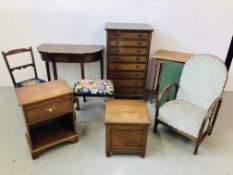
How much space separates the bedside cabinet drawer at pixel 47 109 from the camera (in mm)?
1696

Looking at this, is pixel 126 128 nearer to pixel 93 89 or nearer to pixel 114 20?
pixel 93 89

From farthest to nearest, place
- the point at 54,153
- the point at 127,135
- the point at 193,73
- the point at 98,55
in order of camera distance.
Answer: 1. the point at 98,55
2. the point at 193,73
3. the point at 54,153
4. the point at 127,135

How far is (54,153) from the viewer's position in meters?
1.99

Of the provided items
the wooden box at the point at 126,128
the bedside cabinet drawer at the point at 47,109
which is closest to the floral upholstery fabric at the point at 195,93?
the wooden box at the point at 126,128

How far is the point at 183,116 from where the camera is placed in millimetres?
1999

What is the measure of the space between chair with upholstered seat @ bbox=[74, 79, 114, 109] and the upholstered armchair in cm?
63

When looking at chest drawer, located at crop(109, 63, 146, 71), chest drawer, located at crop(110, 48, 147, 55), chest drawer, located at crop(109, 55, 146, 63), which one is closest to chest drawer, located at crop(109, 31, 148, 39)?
chest drawer, located at crop(110, 48, 147, 55)

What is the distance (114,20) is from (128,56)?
67 centimetres

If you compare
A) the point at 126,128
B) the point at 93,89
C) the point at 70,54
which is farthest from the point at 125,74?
the point at 126,128

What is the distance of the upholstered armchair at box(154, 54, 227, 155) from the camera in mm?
1948

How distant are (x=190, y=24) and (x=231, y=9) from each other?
62 cm

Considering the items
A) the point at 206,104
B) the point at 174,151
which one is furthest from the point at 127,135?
the point at 206,104

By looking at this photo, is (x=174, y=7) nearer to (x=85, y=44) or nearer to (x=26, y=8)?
(x=85, y=44)

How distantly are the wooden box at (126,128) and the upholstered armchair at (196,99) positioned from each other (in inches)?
15.5
